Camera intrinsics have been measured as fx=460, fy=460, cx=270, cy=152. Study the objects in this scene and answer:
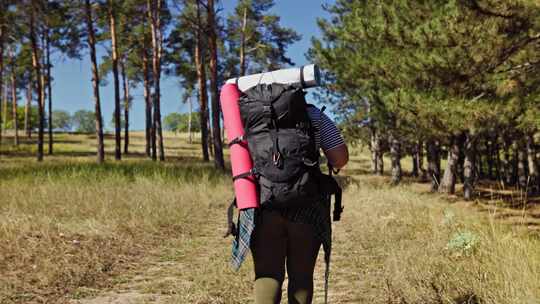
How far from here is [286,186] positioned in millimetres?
2408

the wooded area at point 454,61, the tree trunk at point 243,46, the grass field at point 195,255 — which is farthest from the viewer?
the tree trunk at point 243,46

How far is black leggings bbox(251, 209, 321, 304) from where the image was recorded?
2500 mm

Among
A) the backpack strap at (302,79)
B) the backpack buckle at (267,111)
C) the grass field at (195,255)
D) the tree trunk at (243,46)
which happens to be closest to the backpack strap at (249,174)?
the backpack buckle at (267,111)

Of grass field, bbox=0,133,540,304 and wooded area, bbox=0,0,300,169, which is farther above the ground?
wooded area, bbox=0,0,300,169

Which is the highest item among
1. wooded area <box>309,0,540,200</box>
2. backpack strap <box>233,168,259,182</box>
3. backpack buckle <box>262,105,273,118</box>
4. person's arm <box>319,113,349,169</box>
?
wooded area <box>309,0,540,200</box>

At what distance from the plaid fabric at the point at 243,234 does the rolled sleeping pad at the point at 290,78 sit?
2.38 ft

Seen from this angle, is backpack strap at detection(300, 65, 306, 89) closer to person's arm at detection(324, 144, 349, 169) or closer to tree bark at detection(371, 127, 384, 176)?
person's arm at detection(324, 144, 349, 169)

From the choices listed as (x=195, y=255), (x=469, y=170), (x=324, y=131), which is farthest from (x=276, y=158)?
(x=469, y=170)

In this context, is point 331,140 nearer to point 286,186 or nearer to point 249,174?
point 286,186

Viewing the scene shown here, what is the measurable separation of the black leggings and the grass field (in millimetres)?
1609

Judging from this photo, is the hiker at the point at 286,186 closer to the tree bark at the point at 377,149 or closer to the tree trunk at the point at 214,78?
the tree trunk at the point at 214,78

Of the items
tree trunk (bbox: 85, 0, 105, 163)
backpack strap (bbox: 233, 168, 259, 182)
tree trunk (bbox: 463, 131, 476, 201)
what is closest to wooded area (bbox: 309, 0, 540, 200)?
tree trunk (bbox: 463, 131, 476, 201)

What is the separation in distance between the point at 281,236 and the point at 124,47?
28535 millimetres

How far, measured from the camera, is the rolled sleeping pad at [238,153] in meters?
2.49
